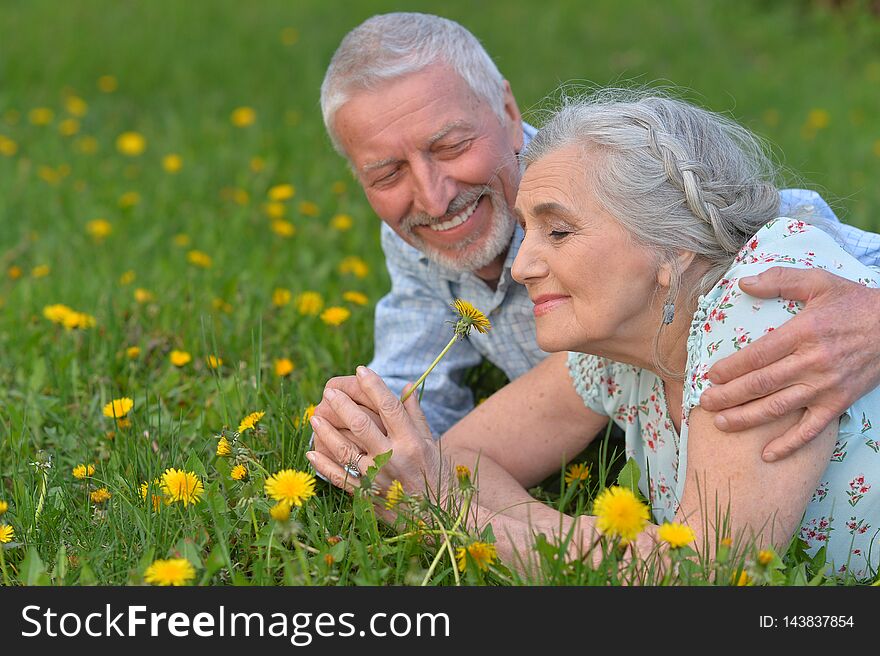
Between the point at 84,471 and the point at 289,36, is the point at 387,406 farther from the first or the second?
the point at 289,36

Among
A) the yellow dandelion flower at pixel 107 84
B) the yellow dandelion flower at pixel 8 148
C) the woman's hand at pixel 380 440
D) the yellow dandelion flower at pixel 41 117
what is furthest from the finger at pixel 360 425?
the yellow dandelion flower at pixel 107 84

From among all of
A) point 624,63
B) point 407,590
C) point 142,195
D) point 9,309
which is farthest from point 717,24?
point 407,590

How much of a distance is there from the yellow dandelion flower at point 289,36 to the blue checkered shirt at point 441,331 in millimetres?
4403

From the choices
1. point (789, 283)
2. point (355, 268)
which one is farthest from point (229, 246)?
point (789, 283)

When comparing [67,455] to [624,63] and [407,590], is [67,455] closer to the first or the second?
[407,590]

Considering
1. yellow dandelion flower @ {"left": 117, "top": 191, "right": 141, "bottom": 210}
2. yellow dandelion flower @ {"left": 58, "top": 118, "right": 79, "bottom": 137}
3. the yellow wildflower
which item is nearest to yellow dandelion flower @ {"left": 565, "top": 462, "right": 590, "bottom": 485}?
yellow dandelion flower @ {"left": 117, "top": 191, "right": 141, "bottom": 210}

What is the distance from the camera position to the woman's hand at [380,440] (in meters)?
2.30

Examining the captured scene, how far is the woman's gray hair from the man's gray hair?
67cm

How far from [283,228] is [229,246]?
9.0 inches

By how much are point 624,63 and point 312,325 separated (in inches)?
178

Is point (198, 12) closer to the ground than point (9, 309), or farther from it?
farther from it

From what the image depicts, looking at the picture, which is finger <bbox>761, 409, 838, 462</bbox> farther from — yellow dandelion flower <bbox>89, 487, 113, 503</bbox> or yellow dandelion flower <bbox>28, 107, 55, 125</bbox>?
yellow dandelion flower <bbox>28, 107, 55, 125</bbox>

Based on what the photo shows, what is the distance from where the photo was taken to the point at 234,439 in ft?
7.98

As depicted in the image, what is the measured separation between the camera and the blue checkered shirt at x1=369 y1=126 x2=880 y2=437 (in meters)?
3.19
